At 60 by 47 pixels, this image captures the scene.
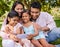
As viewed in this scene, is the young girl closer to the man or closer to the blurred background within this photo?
the blurred background

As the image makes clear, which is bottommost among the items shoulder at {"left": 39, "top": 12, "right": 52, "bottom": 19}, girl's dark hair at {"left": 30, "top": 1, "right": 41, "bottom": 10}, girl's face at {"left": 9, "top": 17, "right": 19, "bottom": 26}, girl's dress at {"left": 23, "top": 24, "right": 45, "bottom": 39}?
girl's dress at {"left": 23, "top": 24, "right": 45, "bottom": 39}

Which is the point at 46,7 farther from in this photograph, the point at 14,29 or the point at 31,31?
the point at 14,29

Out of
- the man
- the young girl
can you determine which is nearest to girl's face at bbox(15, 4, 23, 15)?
the young girl

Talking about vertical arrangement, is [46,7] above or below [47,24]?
above

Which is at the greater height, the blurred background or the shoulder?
the blurred background

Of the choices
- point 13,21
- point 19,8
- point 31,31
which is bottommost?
point 31,31

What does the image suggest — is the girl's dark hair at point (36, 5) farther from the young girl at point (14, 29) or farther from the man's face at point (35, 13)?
the young girl at point (14, 29)

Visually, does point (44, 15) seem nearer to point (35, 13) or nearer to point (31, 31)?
point (35, 13)

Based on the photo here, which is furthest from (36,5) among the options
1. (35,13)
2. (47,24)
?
(47,24)

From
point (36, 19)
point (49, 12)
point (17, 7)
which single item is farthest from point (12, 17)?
point (49, 12)

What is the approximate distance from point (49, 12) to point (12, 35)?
0.44 meters

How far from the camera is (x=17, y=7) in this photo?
6.77ft

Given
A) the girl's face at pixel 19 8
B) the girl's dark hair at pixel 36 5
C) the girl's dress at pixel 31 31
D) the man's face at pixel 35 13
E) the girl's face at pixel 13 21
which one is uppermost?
the girl's dark hair at pixel 36 5

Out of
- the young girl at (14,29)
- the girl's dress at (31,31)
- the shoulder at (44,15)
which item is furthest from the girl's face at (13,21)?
the shoulder at (44,15)
